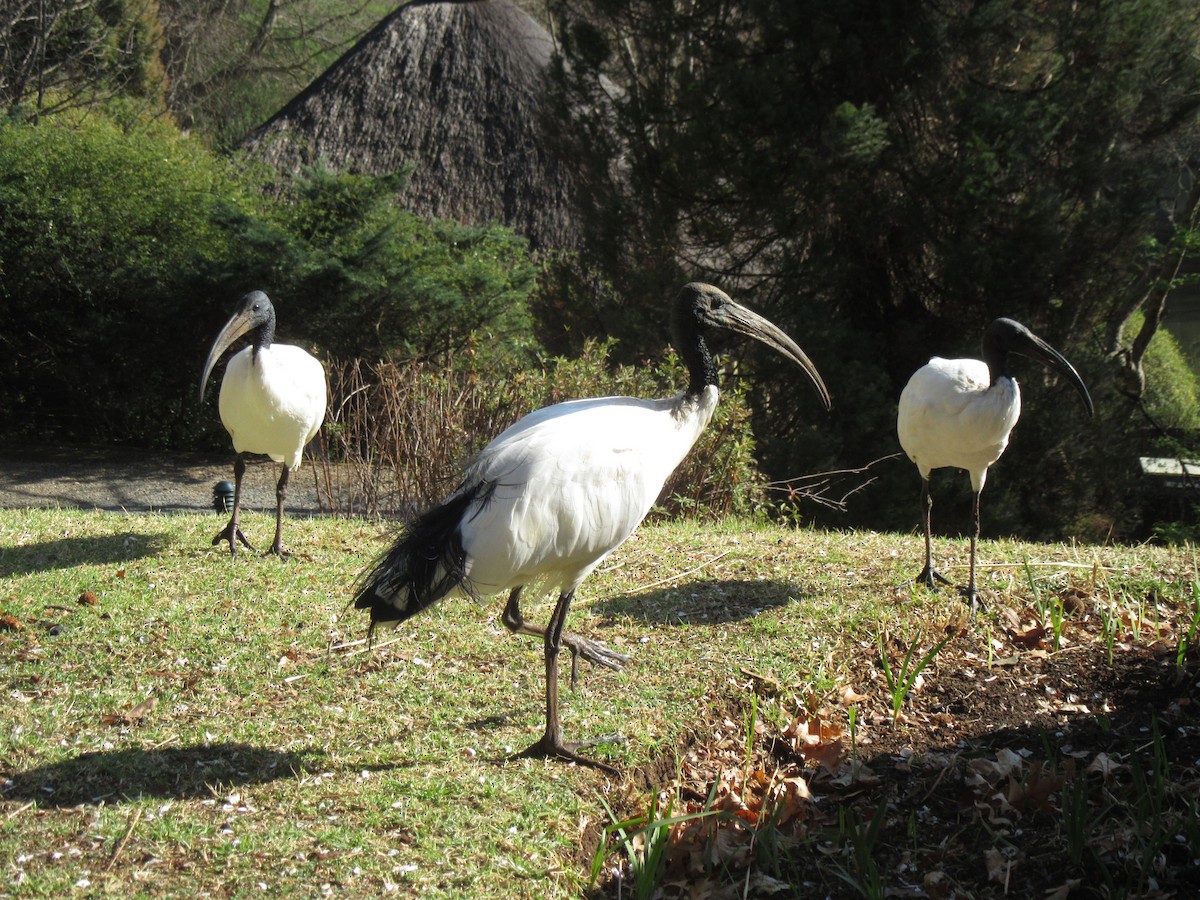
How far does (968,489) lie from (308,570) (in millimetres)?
6599

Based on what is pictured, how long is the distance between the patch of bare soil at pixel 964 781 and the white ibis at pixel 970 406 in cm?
66

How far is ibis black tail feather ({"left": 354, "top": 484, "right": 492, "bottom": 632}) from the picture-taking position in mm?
3131

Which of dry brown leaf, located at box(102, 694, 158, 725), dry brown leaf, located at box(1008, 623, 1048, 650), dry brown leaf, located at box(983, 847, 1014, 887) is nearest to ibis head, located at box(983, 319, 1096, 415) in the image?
dry brown leaf, located at box(1008, 623, 1048, 650)

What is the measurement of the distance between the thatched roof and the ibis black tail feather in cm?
1329

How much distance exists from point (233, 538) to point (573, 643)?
261 centimetres

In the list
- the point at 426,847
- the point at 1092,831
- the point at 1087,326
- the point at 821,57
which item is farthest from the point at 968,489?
the point at 426,847

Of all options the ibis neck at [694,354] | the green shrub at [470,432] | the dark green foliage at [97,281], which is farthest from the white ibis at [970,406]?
the dark green foliage at [97,281]

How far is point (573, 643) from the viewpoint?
3889mm

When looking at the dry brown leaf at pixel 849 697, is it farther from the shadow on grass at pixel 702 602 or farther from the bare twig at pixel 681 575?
the bare twig at pixel 681 575

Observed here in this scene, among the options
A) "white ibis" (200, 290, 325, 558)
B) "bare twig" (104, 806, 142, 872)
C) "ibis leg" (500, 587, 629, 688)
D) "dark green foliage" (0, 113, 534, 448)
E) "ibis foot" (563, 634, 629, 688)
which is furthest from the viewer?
"dark green foliage" (0, 113, 534, 448)

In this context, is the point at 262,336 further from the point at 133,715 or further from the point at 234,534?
the point at 133,715

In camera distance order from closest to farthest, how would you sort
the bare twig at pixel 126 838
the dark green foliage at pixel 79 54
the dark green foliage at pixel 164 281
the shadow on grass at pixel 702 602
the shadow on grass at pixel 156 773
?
the bare twig at pixel 126 838 → the shadow on grass at pixel 156 773 → the shadow on grass at pixel 702 602 → the dark green foliage at pixel 164 281 → the dark green foliage at pixel 79 54

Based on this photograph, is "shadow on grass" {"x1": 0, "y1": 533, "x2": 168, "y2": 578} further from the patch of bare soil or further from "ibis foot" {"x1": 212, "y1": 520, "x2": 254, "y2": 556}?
the patch of bare soil

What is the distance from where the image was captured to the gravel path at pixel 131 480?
365 inches
